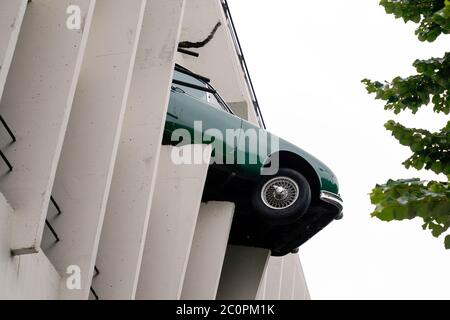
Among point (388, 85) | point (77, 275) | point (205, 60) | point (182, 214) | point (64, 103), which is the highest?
point (205, 60)

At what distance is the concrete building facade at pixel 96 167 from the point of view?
8.41m

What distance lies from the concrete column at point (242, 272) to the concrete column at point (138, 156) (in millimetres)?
4426

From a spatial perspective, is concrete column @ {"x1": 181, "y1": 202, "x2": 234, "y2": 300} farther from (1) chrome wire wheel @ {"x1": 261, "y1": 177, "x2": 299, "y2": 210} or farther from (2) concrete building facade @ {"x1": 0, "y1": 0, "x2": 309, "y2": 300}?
(1) chrome wire wheel @ {"x1": 261, "y1": 177, "x2": 299, "y2": 210}

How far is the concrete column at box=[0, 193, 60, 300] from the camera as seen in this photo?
8.03 meters

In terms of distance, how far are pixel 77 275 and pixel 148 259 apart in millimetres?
2757

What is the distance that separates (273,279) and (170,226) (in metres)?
9.78

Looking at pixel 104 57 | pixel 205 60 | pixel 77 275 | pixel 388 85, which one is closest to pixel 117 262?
pixel 77 275

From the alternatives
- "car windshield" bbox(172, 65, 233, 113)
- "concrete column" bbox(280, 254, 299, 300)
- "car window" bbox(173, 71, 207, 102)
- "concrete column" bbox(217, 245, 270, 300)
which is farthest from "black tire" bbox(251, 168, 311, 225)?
"concrete column" bbox(280, 254, 299, 300)

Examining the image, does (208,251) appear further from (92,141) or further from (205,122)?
(92,141)

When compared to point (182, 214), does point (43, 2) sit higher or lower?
higher

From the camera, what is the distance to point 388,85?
333 inches
